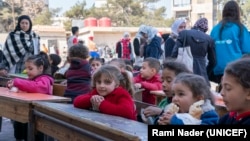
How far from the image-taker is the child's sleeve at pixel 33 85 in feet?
15.2

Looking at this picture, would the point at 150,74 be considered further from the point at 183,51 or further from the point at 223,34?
the point at 223,34

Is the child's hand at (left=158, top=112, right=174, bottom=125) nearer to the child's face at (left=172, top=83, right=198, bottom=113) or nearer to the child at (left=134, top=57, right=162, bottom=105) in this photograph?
the child's face at (left=172, top=83, right=198, bottom=113)

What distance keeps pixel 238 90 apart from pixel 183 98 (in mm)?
559

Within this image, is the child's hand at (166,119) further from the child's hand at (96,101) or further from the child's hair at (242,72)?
the child's hand at (96,101)

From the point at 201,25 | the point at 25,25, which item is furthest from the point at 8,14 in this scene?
the point at 201,25

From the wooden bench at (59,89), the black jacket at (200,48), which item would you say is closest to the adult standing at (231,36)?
the black jacket at (200,48)

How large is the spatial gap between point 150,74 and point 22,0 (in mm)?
54162

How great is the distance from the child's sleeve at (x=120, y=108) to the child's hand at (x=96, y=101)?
45mm

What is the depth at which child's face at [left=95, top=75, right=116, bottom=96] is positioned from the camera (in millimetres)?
3588

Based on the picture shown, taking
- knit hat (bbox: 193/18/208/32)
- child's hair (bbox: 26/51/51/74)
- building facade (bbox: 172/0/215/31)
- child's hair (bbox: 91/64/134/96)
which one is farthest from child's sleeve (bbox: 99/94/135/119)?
building facade (bbox: 172/0/215/31)

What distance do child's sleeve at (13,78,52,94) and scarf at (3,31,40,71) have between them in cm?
258

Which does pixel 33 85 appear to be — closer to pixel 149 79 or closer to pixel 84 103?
pixel 84 103

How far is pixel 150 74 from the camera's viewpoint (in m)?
5.36

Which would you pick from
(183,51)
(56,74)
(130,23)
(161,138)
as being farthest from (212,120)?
(130,23)
